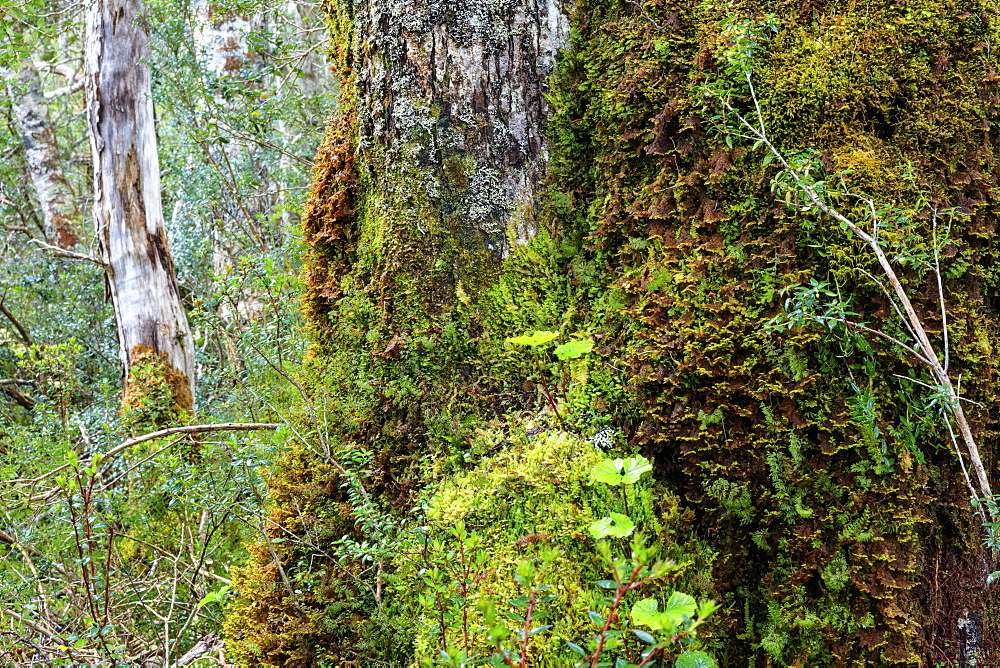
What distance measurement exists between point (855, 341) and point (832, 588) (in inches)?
27.1

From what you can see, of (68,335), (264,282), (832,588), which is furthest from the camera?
(68,335)

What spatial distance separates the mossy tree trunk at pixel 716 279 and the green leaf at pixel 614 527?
292 mm

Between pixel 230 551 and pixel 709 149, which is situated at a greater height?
pixel 709 149

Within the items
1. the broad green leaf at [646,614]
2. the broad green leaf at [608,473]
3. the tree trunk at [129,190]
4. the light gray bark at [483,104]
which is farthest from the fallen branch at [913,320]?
the tree trunk at [129,190]

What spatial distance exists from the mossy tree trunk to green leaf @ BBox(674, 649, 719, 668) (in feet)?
1.16

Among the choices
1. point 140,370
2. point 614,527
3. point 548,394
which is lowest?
point 140,370

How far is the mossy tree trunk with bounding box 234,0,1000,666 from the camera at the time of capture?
1806 millimetres

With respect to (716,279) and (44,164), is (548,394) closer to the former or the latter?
(716,279)

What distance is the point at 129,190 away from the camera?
5.84 m

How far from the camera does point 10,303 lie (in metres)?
8.53

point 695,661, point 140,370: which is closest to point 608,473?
point 695,661

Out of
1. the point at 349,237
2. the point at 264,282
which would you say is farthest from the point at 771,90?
the point at 264,282

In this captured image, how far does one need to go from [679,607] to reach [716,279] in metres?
0.95

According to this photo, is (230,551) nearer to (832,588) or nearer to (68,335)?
(832,588)
